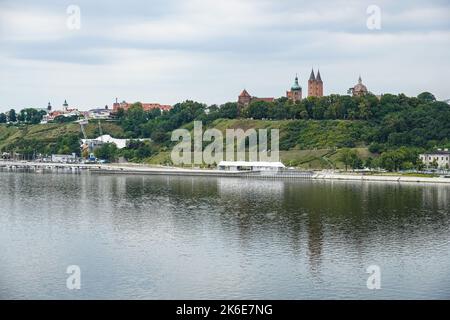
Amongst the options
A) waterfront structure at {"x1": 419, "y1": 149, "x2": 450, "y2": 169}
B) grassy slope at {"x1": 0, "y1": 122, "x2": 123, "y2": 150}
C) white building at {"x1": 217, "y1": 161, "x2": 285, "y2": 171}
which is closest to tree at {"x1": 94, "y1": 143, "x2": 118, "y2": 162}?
grassy slope at {"x1": 0, "y1": 122, "x2": 123, "y2": 150}

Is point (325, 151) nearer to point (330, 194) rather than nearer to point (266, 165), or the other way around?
point (266, 165)

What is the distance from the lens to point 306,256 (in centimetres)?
2072

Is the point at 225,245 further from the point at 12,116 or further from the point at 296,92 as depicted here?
the point at 12,116

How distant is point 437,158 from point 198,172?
1949 centimetres

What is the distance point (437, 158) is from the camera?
182 ft

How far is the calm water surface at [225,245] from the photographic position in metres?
17.4

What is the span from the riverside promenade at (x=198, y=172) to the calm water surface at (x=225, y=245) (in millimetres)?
11244

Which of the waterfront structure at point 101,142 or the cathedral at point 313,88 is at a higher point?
the cathedral at point 313,88

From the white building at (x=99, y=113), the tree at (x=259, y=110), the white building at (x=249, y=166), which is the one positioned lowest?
the white building at (x=249, y=166)

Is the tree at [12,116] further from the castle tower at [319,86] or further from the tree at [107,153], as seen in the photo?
the castle tower at [319,86]

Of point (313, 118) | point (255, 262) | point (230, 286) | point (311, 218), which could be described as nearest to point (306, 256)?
point (255, 262)

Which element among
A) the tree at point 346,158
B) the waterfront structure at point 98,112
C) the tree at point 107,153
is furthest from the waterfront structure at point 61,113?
the tree at point 346,158

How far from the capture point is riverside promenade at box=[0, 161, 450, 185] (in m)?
49.6

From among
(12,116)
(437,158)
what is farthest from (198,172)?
(12,116)
